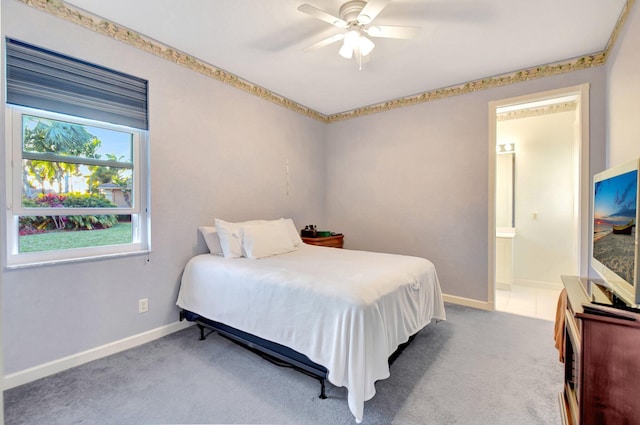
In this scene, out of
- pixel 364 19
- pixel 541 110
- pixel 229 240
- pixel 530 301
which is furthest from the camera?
pixel 541 110

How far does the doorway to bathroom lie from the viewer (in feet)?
12.3

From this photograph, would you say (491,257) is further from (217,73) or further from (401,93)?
(217,73)

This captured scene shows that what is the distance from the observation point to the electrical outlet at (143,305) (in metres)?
2.42

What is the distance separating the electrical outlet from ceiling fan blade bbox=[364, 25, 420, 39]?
2.86 m

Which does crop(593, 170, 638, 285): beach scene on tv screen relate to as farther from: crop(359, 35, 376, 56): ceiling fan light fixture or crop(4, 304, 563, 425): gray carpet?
crop(359, 35, 376, 56): ceiling fan light fixture

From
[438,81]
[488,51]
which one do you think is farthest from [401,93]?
[488,51]

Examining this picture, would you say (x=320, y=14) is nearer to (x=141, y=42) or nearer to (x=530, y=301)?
(x=141, y=42)

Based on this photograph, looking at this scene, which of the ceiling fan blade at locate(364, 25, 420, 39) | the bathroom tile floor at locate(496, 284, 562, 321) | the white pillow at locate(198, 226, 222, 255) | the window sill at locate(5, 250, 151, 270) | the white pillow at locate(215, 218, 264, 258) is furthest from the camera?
the bathroom tile floor at locate(496, 284, 562, 321)

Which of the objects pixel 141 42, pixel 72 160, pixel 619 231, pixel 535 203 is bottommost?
pixel 619 231

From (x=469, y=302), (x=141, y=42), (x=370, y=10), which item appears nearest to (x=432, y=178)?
(x=469, y=302)

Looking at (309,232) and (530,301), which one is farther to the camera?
(309,232)

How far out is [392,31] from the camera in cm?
206

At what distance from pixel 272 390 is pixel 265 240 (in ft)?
4.40

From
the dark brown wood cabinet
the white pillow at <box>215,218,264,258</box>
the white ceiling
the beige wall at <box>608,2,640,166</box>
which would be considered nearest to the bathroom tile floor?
the beige wall at <box>608,2,640,166</box>
